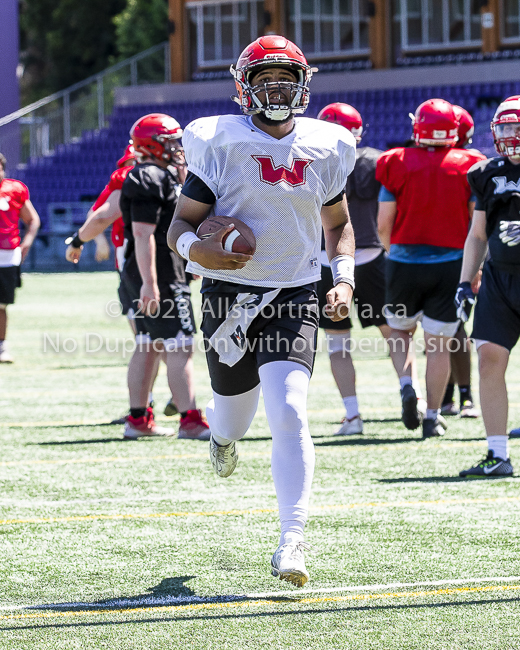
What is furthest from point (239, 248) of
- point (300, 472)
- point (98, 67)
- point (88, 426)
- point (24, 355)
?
point (98, 67)

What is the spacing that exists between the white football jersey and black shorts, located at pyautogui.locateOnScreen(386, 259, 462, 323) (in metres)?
2.81

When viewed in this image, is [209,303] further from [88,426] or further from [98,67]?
[98,67]

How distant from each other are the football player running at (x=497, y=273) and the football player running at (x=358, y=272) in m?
1.48

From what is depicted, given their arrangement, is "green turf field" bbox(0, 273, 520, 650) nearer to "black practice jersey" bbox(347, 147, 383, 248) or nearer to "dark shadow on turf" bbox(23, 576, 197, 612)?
"dark shadow on turf" bbox(23, 576, 197, 612)

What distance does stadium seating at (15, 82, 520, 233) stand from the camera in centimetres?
2783

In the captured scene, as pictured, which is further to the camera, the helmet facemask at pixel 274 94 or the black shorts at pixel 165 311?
the black shorts at pixel 165 311

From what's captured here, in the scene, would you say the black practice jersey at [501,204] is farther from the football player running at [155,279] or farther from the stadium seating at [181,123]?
the stadium seating at [181,123]

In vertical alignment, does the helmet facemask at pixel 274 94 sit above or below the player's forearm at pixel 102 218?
above

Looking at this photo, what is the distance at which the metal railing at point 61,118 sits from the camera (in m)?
31.1

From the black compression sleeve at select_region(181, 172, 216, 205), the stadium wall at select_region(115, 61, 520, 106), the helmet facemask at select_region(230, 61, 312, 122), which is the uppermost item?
the stadium wall at select_region(115, 61, 520, 106)

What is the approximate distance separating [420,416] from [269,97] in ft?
11.7

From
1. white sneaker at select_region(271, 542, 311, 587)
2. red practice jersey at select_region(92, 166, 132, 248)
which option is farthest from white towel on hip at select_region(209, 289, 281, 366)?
red practice jersey at select_region(92, 166, 132, 248)

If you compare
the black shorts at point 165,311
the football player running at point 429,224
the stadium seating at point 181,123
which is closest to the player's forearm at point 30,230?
the black shorts at point 165,311

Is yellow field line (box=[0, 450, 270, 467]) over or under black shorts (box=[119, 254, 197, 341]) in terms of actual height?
under
